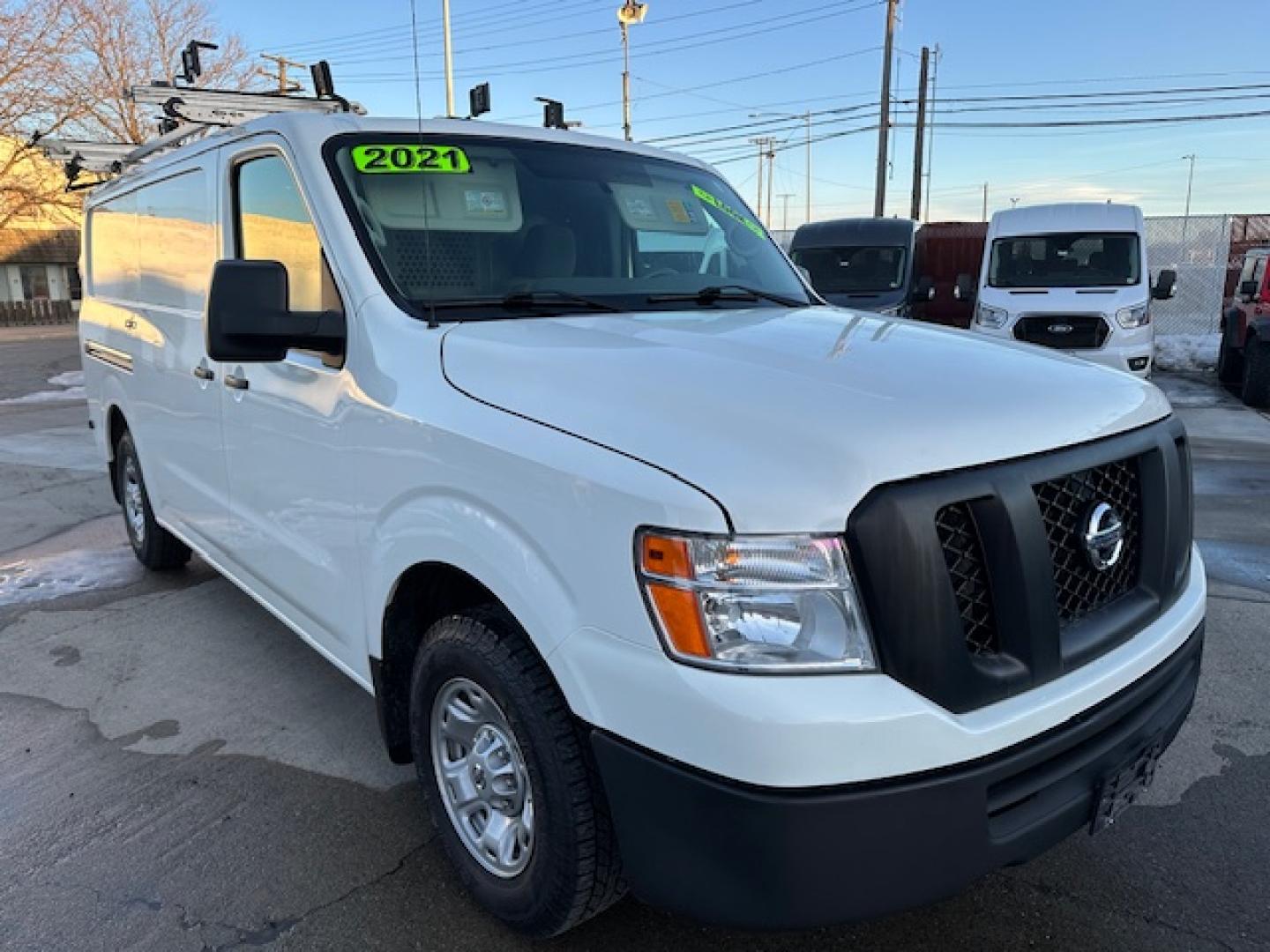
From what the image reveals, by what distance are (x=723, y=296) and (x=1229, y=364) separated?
1402 centimetres

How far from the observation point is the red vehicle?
11914mm

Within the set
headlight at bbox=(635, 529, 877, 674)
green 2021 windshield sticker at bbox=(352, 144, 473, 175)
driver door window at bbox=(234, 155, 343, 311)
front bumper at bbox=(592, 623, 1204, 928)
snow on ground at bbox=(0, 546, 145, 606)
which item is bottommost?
snow on ground at bbox=(0, 546, 145, 606)

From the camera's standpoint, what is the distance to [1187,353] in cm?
1750

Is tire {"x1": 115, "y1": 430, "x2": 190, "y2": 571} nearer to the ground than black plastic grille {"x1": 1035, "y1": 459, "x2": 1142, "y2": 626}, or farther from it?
nearer to the ground

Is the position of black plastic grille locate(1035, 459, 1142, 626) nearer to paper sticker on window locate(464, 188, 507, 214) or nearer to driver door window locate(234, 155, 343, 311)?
paper sticker on window locate(464, 188, 507, 214)

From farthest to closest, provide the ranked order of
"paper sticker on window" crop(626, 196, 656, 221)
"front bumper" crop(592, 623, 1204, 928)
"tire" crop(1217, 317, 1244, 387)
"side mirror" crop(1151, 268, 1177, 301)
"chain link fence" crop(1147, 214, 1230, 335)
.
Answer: "chain link fence" crop(1147, 214, 1230, 335) < "tire" crop(1217, 317, 1244, 387) < "side mirror" crop(1151, 268, 1177, 301) < "paper sticker on window" crop(626, 196, 656, 221) < "front bumper" crop(592, 623, 1204, 928)

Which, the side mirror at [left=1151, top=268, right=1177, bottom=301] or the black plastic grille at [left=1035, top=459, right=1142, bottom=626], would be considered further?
the side mirror at [left=1151, top=268, right=1177, bottom=301]

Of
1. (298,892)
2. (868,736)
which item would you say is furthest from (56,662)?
(868,736)

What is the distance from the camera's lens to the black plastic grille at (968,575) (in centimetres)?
172

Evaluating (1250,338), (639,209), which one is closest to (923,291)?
(1250,338)

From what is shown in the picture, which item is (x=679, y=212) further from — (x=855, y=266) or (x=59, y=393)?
(x=59, y=393)

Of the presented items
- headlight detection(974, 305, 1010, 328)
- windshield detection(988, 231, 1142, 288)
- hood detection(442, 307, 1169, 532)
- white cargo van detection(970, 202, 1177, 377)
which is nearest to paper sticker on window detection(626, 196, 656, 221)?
hood detection(442, 307, 1169, 532)

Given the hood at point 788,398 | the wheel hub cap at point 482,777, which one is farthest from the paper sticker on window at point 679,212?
the wheel hub cap at point 482,777

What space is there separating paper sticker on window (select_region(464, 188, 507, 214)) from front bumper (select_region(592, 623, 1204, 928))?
1.73 metres
